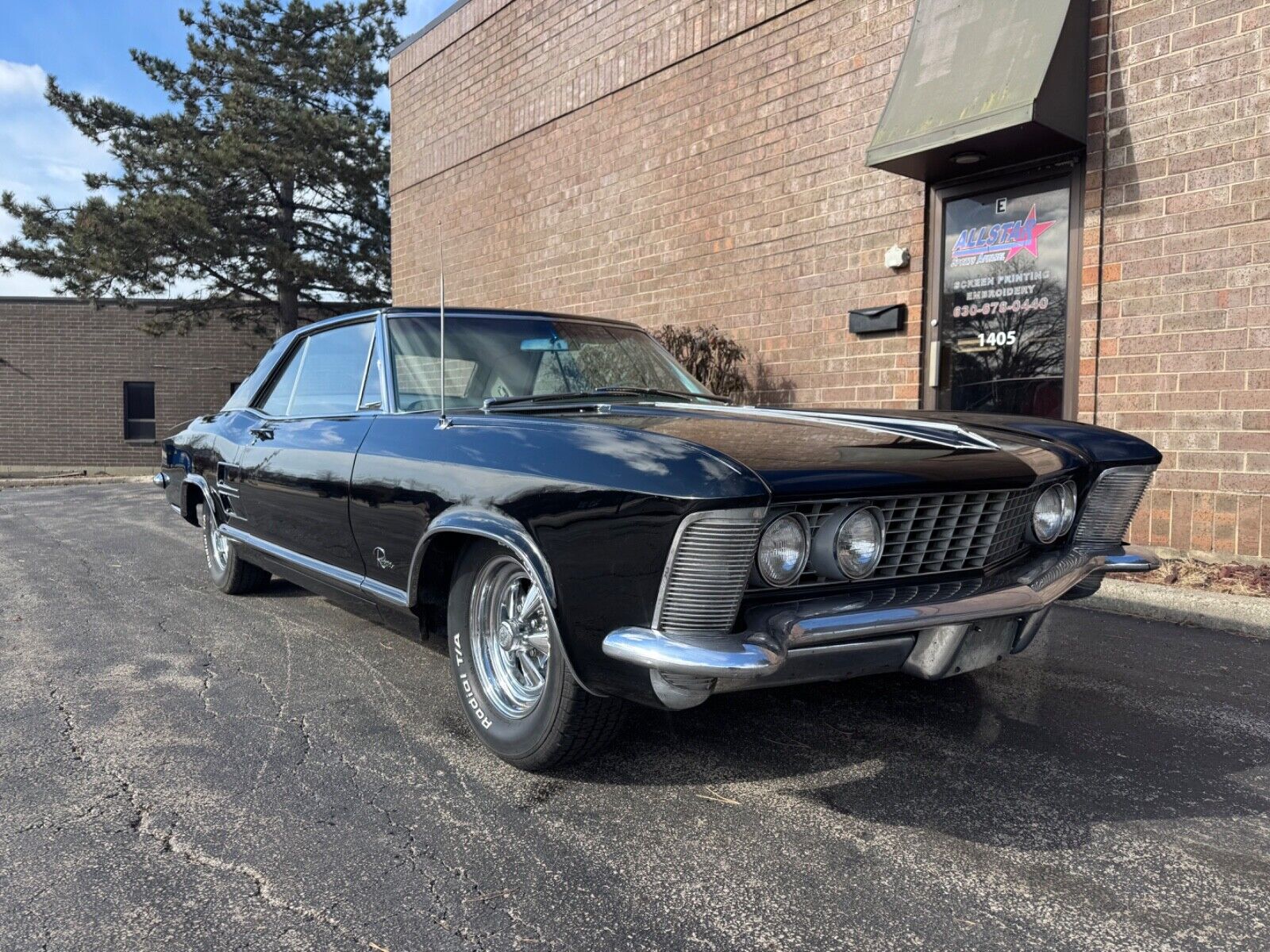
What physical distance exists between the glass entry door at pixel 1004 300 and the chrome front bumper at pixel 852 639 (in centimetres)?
409

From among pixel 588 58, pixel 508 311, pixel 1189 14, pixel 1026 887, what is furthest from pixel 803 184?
pixel 1026 887

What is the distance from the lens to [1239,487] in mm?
5609

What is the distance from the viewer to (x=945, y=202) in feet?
23.6

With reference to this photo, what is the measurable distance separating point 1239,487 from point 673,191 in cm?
574

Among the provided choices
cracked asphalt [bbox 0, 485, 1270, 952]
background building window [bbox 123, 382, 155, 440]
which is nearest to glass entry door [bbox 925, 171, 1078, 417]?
cracked asphalt [bbox 0, 485, 1270, 952]

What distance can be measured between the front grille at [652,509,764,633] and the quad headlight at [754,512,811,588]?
0.12 m

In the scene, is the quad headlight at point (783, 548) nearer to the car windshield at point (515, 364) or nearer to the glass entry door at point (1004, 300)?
the car windshield at point (515, 364)

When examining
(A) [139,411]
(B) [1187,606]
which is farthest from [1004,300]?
(A) [139,411]

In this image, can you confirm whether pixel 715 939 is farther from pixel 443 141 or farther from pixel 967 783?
pixel 443 141

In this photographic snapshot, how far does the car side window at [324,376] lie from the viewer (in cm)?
394

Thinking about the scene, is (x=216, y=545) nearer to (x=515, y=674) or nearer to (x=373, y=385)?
(x=373, y=385)

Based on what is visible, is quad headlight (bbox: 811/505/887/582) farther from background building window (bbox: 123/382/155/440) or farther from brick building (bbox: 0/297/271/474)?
background building window (bbox: 123/382/155/440)

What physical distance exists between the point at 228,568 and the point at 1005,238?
564cm

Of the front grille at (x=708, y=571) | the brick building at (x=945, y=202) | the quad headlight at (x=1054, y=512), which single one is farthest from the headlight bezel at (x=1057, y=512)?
the brick building at (x=945, y=202)
